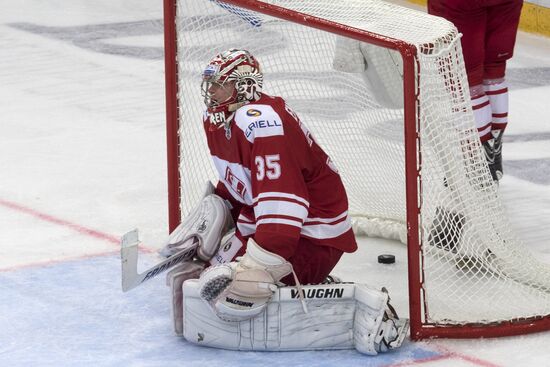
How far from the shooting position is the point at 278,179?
391 cm

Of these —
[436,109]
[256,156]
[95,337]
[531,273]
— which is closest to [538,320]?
[531,273]

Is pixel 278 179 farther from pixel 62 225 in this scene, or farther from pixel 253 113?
pixel 62 225

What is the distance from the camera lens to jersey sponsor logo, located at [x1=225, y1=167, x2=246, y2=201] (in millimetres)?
4133

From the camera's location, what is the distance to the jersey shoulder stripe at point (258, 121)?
3.93 m

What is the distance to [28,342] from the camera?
409cm

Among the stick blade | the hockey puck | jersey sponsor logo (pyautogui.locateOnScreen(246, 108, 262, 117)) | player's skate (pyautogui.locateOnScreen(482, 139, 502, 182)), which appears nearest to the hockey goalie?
jersey sponsor logo (pyautogui.locateOnScreen(246, 108, 262, 117))

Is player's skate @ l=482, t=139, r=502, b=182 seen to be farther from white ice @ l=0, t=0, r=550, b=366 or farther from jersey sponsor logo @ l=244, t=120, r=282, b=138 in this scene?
jersey sponsor logo @ l=244, t=120, r=282, b=138

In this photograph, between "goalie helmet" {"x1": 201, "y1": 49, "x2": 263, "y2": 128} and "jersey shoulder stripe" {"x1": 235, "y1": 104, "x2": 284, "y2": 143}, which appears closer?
"jersey shoulder stripe" {"x1": 235, "y1": 104, "x2": 284, "y2": 143}

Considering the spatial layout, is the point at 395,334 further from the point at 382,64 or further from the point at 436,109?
the point at 382,64

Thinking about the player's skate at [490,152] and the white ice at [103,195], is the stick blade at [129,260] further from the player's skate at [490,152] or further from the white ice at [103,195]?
the player's skate at [490,152]

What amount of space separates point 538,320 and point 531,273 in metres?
0.22

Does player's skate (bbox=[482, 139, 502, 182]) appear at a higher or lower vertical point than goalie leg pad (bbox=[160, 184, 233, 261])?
lower

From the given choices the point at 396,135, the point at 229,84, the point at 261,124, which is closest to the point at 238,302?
the point at 261,124

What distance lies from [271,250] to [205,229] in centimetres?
36
